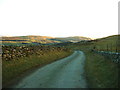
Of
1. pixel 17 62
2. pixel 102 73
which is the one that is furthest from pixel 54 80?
pixel 17 62

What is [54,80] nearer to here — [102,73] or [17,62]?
[102,73]

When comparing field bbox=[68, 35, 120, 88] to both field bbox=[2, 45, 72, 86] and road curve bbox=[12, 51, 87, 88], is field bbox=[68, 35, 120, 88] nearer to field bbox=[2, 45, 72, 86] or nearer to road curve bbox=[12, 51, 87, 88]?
road curve bbox=[12, 51, 87, 88]

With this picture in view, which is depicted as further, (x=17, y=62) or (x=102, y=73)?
(x=17, y=62)

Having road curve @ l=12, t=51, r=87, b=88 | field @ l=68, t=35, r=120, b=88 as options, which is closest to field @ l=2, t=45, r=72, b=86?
road curve @ l=12, t=51, r=87, b=88

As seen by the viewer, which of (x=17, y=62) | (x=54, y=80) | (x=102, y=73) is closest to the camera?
(x=54, y=80)

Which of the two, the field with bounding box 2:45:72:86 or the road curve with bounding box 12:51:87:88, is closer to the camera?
the road curve with bounding box 12:51:87:88

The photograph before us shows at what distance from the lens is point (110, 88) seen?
31.1ft

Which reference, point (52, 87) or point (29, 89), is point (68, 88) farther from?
point (29, 89)

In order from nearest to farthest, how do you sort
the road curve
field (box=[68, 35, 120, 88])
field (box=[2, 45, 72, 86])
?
the road curve < field (box=[68, 35, 120, 88]) < field (box=[2, 45, 72, 86])

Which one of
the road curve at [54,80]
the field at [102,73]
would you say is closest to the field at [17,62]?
the road curve at [54,80]

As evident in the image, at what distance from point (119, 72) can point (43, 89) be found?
7.49 meters

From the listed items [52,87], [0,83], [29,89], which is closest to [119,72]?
[52,87]

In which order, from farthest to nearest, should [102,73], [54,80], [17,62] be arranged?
[17,62] → [102,73] → [54,80]

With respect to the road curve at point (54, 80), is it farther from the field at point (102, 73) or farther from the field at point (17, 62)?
the field at point (17, 62)
